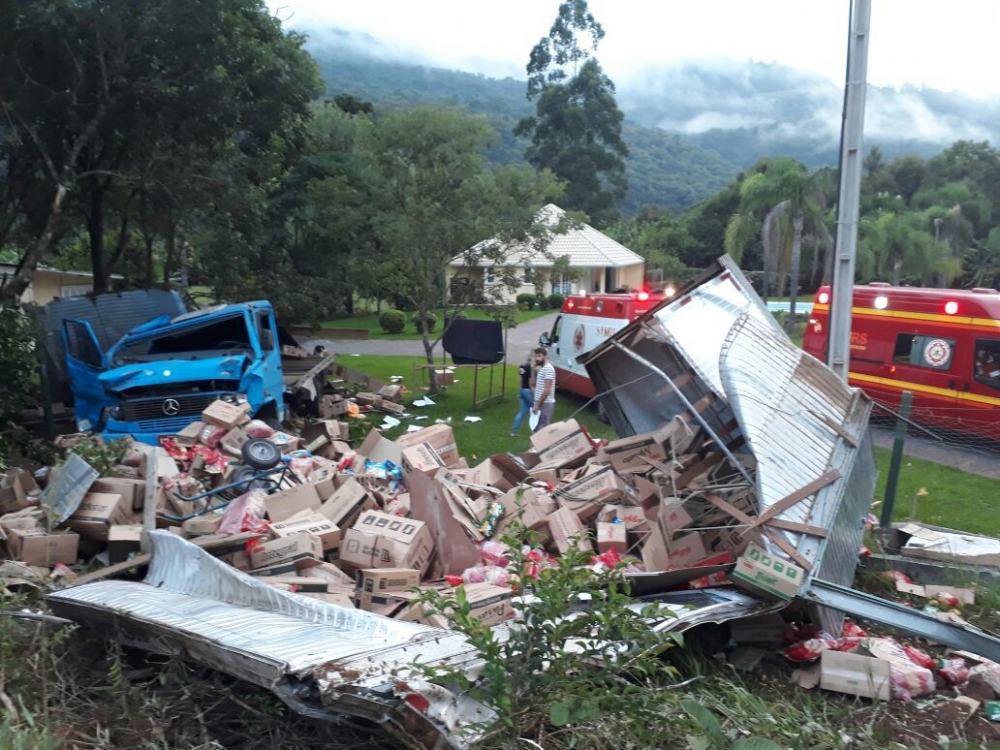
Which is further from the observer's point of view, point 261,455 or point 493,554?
point 261,455

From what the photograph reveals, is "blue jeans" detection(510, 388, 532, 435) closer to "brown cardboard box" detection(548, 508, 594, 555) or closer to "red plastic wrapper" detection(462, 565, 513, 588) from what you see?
"brown cardboard box" detection(548, 508, 594, 555)

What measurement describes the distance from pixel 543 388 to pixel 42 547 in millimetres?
6900

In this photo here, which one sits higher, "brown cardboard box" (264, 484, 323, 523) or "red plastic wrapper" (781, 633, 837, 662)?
"brown cardboard box" (264, 484, 323, 523)

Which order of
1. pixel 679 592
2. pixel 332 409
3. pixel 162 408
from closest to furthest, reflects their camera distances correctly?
pixel 679 592, pixel 162 408, pixel 332 409

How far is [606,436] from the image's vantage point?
515 inches

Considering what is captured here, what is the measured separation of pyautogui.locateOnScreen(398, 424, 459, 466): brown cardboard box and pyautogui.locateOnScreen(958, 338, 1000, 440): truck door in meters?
7.37

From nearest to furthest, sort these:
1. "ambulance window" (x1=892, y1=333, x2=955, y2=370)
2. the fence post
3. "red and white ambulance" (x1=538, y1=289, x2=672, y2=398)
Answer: the fence post, "ambulance window" (x1=892, y1=333, x2=955, y2=370), "red and white ambulance" (x1=538, y1=289, x2=672, y2=398)

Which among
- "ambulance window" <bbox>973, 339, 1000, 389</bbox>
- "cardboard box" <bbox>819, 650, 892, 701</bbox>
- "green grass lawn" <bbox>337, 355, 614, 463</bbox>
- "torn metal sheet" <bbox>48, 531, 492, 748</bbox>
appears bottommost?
"green grass lawn" <bbox>337, 355, 614, 463</bbox>

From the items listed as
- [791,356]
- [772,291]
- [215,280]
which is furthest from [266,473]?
[772,291]

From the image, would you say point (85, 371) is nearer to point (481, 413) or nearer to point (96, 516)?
point (96, 516)

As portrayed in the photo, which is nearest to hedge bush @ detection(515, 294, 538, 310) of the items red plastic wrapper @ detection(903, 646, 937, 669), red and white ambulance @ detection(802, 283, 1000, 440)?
red and white ambulance @ detection(802, 283, 1000, 440)

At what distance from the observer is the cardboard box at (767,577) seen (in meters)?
4.76

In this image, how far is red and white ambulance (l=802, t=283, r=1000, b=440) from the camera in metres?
12.2

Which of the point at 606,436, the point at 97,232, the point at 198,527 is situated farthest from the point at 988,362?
the point at 97,232
